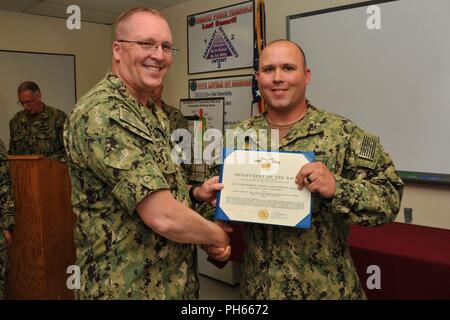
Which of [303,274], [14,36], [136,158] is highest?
[14,36]

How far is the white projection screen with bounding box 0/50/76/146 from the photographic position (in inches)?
180

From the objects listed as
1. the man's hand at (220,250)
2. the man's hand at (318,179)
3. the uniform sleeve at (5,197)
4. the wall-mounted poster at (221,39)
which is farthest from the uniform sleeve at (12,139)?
the man's hand at (318,179)

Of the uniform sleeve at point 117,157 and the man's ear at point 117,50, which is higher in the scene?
the man's ear at point 117,50

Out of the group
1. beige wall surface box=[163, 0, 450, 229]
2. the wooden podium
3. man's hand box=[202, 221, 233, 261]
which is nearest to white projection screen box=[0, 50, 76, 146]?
beige wall surface box=[163, 0, 450, 229]

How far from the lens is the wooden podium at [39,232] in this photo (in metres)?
2.71

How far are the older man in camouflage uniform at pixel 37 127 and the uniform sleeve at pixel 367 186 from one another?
128 inches

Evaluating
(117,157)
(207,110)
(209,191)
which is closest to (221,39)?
(207,110)

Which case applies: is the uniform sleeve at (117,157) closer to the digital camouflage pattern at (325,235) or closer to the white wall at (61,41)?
the digital camouflage pattern at (325,235)

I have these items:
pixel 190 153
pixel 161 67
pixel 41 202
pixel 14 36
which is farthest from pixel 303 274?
pixel 14 36

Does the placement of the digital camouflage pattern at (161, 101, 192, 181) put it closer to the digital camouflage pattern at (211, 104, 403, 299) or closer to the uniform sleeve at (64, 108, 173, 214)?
the digital camouflage pattern at (211, 104, 403, 299)

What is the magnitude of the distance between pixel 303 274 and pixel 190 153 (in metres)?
2.93

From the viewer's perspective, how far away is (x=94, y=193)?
1190mm

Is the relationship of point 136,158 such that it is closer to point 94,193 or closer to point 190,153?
point 94,193

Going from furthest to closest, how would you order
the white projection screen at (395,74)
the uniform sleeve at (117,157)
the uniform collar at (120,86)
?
the white projection screen at (395,74) → the uniform collar at (120,86) → the uniform sleeve at (117,157)
